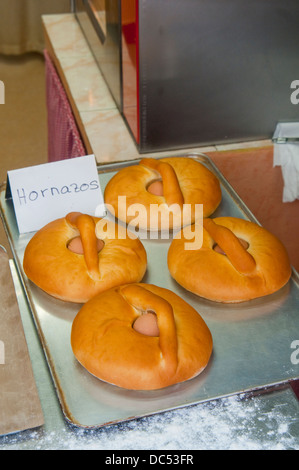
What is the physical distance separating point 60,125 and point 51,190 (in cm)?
81

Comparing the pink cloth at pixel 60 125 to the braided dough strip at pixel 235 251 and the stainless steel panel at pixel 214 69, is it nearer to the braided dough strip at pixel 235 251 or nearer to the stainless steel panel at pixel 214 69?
the stainless steel panel at pixel 214 69

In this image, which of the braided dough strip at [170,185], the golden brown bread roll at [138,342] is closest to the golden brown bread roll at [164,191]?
the braided dough strip at [170,185]

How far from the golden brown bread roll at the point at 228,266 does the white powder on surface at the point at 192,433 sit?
19cm

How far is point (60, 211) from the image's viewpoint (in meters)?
1.03

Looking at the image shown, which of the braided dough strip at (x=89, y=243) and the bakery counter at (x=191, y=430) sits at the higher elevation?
the braided dough strip at (x=89, y=243)

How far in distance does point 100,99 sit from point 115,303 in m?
0.88

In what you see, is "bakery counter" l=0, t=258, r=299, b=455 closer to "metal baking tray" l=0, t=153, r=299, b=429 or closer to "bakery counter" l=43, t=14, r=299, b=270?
"metal baking tray" l=0, t=153, r=299, b=429

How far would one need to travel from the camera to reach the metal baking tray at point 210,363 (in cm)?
72

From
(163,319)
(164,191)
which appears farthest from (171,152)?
(163,319)

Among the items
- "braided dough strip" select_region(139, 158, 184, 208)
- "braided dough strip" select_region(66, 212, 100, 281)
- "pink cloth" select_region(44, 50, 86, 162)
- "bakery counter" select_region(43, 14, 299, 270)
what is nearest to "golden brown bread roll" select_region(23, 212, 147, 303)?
"braided dough strip" select_region(66, 212, 100, 281)

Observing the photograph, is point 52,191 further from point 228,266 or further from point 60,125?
point 60,125

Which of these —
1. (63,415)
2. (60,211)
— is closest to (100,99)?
(60,211)
